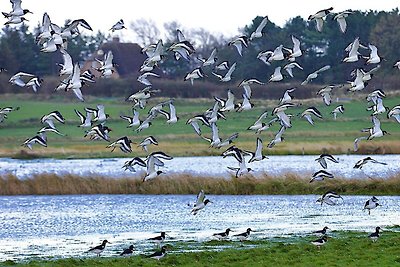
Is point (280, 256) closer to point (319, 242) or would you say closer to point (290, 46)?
point (319, 242)

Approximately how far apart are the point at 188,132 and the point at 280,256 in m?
47.1

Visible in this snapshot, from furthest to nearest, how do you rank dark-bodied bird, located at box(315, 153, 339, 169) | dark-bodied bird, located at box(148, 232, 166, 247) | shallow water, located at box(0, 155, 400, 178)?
shallow water, located at box(0, 155, 400, 178)
dark-bodied bird, located at box(315, 153, 339, 169)
dark-bodied bird, located at box(148, 232, 166, 247)

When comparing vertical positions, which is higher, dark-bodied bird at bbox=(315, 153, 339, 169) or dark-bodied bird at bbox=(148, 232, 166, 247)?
dark-bodied bird at bbox=(315, 153, 339, 169)

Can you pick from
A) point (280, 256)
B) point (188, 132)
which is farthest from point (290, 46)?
point (280, 256)

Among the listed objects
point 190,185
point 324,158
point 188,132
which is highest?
point 188,132

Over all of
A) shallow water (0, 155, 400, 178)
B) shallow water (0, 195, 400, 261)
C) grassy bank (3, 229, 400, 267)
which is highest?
shallow water (0, 155, 400, 178)

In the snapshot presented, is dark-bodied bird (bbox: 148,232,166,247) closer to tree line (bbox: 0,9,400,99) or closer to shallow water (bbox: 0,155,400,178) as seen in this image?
shallow water (bbox: 0,155,400,178)

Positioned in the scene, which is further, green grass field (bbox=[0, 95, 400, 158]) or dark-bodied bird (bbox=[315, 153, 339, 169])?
green grass field (bbox=[0, 95, 400, 158])

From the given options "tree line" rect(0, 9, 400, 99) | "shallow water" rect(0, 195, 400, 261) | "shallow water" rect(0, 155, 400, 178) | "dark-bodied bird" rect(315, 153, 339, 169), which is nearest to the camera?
"shallow water" rect(0, 195, 400, 261)

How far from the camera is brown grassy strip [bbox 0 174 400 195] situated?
122 ft

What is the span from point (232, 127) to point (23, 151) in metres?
14.9

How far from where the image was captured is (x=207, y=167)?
157 ft

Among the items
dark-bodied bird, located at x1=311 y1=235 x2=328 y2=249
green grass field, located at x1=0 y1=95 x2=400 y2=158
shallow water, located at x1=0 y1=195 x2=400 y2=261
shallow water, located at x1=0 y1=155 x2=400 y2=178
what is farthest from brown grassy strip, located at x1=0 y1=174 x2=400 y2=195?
dark-bodied bird, located at x1=311 y1=235 x2=328 y2=249

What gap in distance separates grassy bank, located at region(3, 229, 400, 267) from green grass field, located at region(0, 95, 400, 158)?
29.6m
